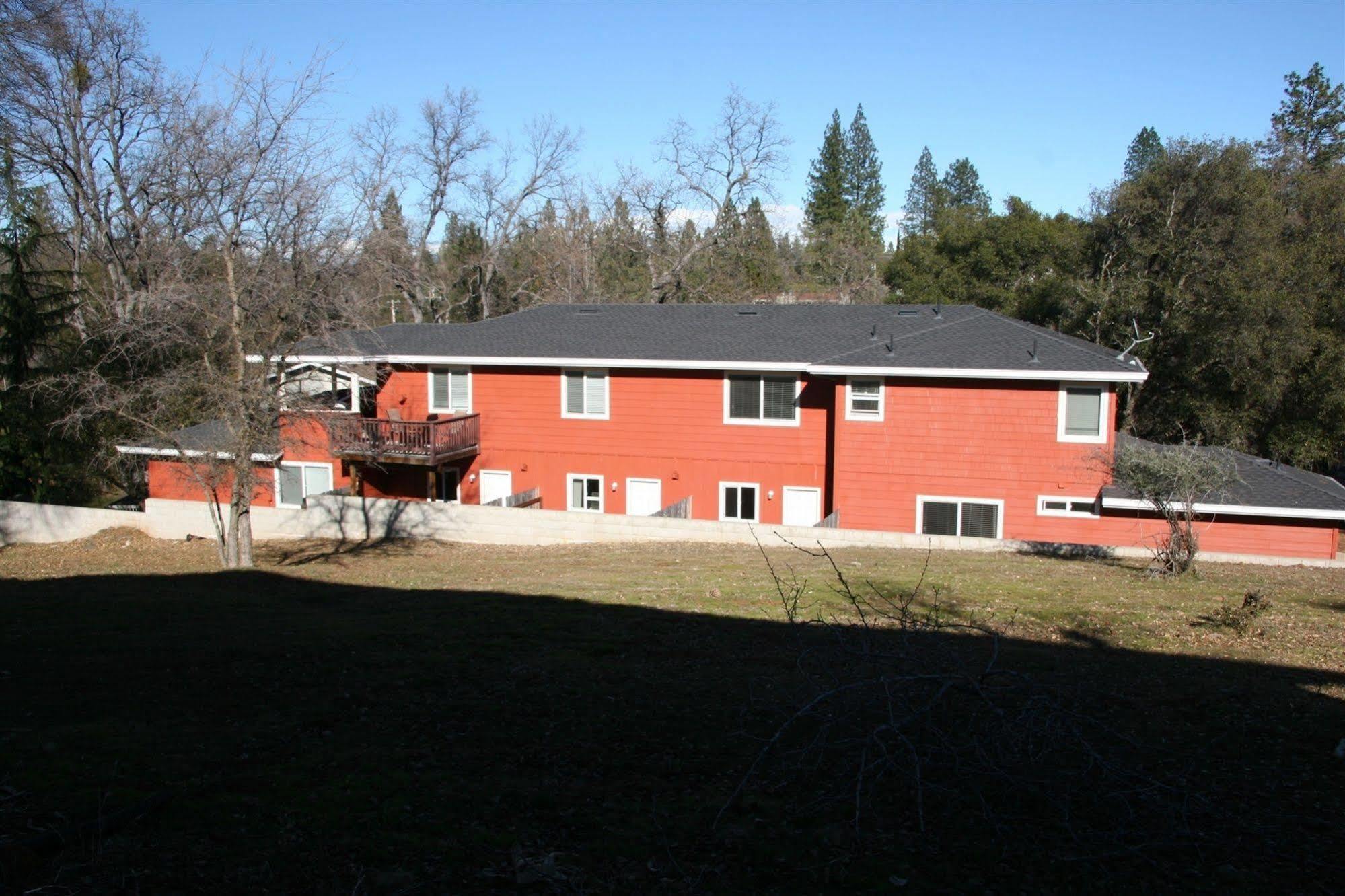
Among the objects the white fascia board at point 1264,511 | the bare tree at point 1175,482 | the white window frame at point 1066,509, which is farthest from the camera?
the white window frame at point 1066,509

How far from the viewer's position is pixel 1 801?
5559 millimetres

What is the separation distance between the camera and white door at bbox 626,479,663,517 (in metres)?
25.5

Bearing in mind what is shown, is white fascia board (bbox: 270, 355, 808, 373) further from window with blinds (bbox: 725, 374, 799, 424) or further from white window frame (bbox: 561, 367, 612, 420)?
window with blinds (bbox: 725, 374, 799, 424)

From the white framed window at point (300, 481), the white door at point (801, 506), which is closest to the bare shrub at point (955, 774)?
the white door at point (801, 506)

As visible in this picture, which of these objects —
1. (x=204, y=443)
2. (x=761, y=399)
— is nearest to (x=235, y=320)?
(x=204, y=443)

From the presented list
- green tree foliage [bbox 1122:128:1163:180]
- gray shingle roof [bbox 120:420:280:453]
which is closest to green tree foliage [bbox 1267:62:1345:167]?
green tree foliage [bbox 1122:128:1163:180]

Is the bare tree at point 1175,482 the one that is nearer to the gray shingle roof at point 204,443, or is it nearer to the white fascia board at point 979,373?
the white fascia board at point 979,373

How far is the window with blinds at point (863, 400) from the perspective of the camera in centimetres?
2267

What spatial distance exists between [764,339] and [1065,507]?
332 inches

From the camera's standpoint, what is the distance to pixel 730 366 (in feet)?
78.6

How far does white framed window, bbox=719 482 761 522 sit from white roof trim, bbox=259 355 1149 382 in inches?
120

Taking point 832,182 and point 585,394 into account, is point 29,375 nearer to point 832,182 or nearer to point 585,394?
point 585,394

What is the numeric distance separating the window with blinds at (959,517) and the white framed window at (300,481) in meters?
16.4

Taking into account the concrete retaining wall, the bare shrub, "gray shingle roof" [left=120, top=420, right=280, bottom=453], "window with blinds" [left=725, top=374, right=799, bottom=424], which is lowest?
the concrete retaining wall
